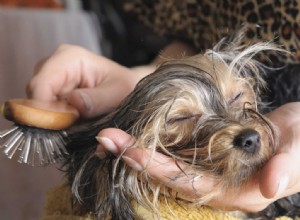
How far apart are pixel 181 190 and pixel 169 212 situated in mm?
94

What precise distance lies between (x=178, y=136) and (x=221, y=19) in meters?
0.52

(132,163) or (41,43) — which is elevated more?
(132,163)

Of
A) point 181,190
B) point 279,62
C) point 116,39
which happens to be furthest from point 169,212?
point 116,39

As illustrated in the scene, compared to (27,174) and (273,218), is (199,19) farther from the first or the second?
(27,174)

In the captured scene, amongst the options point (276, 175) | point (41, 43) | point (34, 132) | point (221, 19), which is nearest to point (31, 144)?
point (34, 132)

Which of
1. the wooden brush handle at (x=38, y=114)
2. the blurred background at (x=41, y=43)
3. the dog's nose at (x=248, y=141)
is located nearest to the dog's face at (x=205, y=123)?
the dog's nose at (x=248, y=141)

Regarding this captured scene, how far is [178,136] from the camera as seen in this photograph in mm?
1035

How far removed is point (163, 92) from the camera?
1030 millimetres

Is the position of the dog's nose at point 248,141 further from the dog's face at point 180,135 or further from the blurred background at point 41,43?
the blurred background at point 41,43

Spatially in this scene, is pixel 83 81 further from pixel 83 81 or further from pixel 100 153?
pixel 100 153

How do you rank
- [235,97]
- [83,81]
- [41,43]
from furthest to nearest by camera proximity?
[41,43]
[83,81]
[235,97]

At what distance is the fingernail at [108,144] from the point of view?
92 centimetres

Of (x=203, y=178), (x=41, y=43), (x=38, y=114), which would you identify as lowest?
(x=41, y=43)

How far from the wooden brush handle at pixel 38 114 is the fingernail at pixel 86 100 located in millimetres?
57
